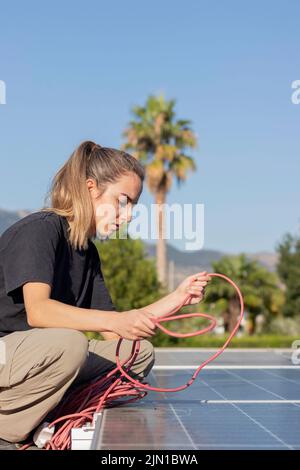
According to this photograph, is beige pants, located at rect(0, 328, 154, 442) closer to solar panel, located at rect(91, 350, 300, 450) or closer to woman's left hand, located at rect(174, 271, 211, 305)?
solar panel, located at rect(91, 350, 300, 450)

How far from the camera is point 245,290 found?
108 ft

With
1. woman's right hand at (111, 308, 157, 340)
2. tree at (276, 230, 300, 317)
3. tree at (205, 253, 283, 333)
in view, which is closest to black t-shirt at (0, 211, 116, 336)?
woman's right hand at (111, 308, 157, 340)

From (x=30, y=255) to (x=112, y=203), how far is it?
469mm

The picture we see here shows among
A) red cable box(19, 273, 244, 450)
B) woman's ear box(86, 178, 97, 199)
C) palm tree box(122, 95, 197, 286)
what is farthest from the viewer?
palm tree box(122, 95, 197, 286)

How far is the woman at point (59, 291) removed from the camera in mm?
3092

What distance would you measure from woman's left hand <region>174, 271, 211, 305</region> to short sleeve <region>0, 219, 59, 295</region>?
512mm

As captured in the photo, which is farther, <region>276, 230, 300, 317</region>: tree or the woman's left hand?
<region>276, 230, 300, 317</region>: tree

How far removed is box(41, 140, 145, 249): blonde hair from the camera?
11.1 ft

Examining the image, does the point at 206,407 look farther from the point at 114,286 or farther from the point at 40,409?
the point at 114,286

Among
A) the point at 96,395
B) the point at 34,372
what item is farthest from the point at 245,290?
the point at 34,372

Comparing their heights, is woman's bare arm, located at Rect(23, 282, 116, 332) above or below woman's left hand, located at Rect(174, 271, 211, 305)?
below

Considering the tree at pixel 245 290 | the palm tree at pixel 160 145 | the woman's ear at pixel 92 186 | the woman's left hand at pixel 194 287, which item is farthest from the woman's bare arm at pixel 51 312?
the tree at pixel 245 290

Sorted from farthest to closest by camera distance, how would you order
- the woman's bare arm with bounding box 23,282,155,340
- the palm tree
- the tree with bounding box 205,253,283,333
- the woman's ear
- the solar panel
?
the tree with bounding box 205,253,283,333, the palm tree, the woman's ear, the woman's bare arm with bounding box 23,282,155,340, the solar panel

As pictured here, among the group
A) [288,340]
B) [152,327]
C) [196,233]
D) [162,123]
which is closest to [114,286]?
[288,340]
